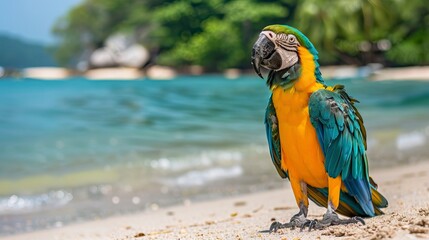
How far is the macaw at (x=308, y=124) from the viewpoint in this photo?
8.48 feet

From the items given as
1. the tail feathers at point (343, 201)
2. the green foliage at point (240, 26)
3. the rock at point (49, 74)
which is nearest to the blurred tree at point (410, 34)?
the green foliage at point (240, 26)

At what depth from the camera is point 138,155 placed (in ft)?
26.3

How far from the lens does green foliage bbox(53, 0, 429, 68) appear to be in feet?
104

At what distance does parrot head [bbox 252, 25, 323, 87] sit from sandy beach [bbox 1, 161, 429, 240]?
2.32 ft

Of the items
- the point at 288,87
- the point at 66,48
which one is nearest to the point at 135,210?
the point at 288,87

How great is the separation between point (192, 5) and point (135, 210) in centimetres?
4113

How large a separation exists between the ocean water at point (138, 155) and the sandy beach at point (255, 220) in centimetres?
47

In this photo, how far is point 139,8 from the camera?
4766 cm

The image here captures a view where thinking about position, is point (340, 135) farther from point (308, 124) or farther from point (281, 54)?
point (281, 54)

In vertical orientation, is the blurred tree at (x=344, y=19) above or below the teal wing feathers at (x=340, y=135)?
above

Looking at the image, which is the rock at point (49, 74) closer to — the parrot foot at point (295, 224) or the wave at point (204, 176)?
the wave at point (204, 176)

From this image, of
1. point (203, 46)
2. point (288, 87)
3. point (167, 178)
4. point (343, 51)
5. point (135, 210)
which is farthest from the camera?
point (203, 46)

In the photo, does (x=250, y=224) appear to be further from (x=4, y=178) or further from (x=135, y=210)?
(x=4, y=178)

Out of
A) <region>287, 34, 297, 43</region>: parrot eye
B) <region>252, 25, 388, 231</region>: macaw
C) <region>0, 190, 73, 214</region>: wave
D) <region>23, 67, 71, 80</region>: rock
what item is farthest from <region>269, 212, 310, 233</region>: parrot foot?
<region>23, 67, 71, 80</region>: rock
